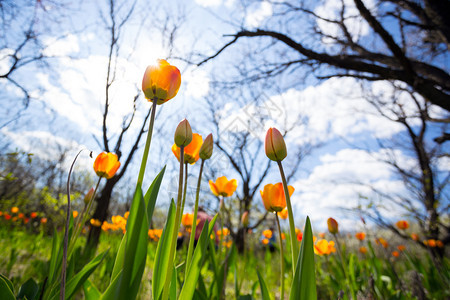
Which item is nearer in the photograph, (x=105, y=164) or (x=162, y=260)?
(x=162, y=260)

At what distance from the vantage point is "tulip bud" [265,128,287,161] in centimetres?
65

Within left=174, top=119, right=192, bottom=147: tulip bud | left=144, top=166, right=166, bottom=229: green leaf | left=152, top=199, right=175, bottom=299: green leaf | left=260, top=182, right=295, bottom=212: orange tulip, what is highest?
left=174, top=119, right=192, bottom=147: tulip bud

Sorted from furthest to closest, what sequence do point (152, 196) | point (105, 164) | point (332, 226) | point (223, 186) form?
point (332, 226) < point (223, 186) < point (105, 164) < point (152, 196)

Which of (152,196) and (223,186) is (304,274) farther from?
(223,186)

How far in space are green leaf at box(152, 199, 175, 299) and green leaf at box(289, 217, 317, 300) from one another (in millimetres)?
311

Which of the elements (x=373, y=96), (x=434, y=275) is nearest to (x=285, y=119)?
(x=373, y=96)

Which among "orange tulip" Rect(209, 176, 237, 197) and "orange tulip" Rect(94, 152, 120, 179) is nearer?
"orange tulip" Rect(94, 152, 120, 179)

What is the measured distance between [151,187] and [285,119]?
865 cm

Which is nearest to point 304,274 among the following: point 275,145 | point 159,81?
point 275,145

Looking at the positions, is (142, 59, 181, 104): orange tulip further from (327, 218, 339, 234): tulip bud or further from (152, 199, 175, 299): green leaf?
(327, 218, 339, 234): tulip bud

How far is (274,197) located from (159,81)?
1.79 feet

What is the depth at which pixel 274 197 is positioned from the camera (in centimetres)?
86

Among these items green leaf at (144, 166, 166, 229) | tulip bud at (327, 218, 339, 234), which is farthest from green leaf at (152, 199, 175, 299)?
tulip bud at (327, 218, 339, 234)

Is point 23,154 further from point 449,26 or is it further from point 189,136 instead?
point 449,26
